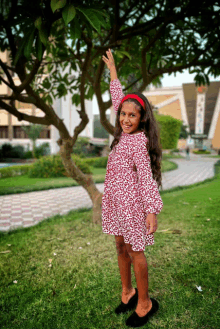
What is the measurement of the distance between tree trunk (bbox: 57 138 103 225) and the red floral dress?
7.40ft

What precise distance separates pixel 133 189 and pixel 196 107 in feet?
123

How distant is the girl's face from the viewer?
1795mm

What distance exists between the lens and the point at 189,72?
13.3 feet

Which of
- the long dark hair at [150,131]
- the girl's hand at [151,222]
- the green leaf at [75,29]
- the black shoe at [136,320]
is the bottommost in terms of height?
the black shoe at [136,320]

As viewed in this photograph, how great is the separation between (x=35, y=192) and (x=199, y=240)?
544 centimetres

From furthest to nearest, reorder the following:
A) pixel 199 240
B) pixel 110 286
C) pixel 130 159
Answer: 1. pixel 199 240
2. pixel 110 286
3. pixel 130 159

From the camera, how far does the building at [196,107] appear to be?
3597 centimetres

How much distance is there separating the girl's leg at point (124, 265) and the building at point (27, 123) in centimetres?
1736

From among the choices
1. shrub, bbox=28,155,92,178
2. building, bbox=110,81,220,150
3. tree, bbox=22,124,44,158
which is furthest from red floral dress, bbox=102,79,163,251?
building, bbox=110,81,220,150

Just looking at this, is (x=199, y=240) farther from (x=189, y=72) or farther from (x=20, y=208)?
(x=20, y=208)

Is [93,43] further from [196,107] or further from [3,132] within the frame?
[196,107]

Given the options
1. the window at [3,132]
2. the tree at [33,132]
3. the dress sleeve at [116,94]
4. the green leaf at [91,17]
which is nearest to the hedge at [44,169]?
the tree at [33,132]

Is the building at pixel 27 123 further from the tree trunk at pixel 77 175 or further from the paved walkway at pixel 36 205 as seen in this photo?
the tree trunk at pixel 77 175

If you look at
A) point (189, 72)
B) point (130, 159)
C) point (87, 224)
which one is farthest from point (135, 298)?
point (189, 72)
